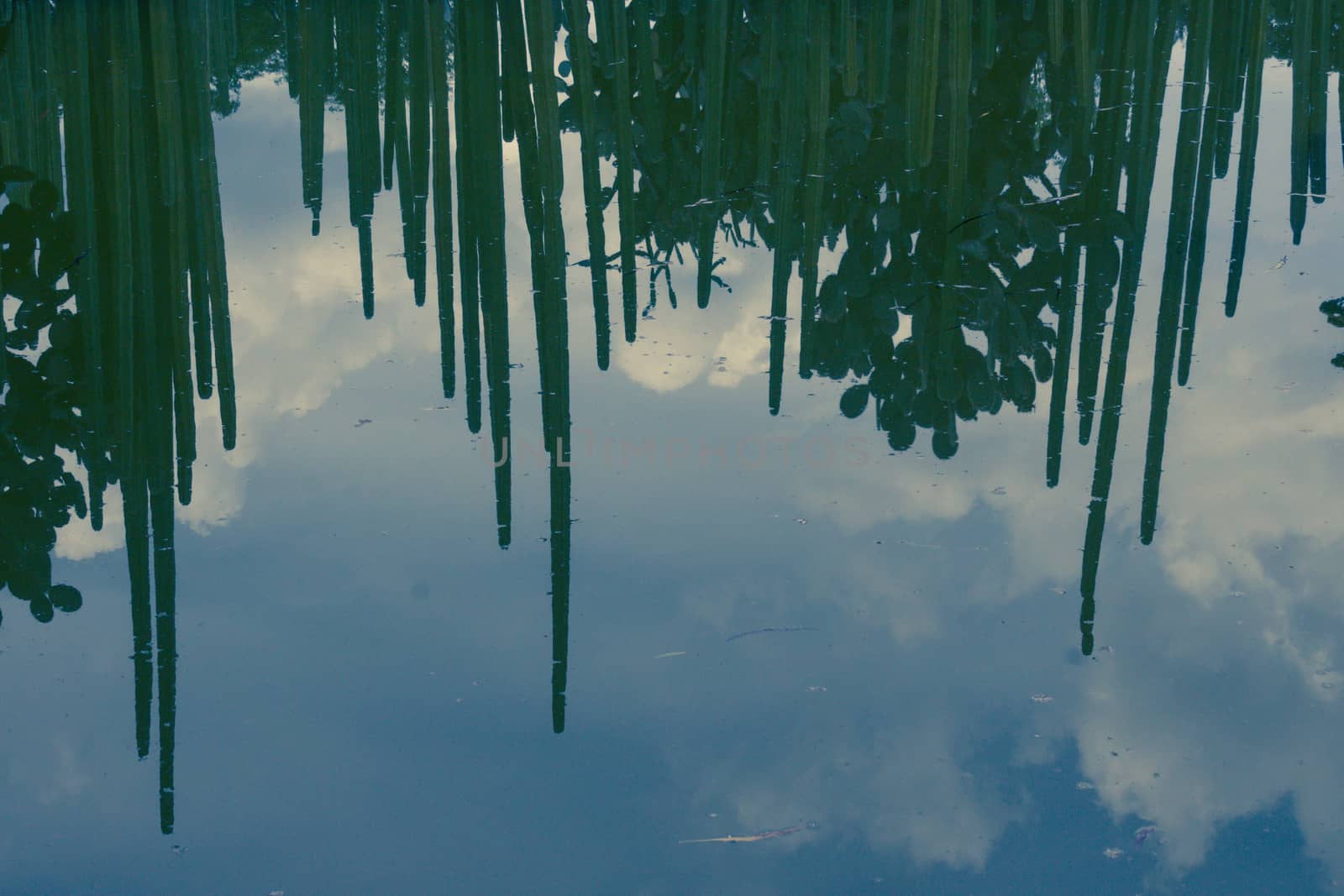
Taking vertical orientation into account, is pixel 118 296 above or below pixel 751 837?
above

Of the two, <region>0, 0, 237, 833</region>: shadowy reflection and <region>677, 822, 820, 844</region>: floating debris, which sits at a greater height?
<region>0, 0, 237, 833</region>: shadowy reflection

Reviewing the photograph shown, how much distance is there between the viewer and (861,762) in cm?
170

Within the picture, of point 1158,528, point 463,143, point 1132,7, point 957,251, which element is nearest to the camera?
point 1158,528

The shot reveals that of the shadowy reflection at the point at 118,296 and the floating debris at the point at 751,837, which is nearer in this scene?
the floating debris at the point at 751,837

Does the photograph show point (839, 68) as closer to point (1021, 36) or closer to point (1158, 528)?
point (1021, 36)

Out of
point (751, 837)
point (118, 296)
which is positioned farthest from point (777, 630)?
point (118, 296)

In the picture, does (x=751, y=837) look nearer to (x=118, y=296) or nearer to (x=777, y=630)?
(x=777, y=630)

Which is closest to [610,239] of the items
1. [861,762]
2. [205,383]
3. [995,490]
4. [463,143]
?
[463,143]

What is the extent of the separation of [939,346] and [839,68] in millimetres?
1214

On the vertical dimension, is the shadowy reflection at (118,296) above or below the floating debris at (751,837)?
above

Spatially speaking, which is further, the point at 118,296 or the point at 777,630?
the point at 118,296

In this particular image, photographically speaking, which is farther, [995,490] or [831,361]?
[831,361]

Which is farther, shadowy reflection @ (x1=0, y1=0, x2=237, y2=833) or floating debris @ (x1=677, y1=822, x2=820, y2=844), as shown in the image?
shadowy reflection @ (x1=0, y1=0, x2=237, y2=833)

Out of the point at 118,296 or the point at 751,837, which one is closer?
the point at 751,837
